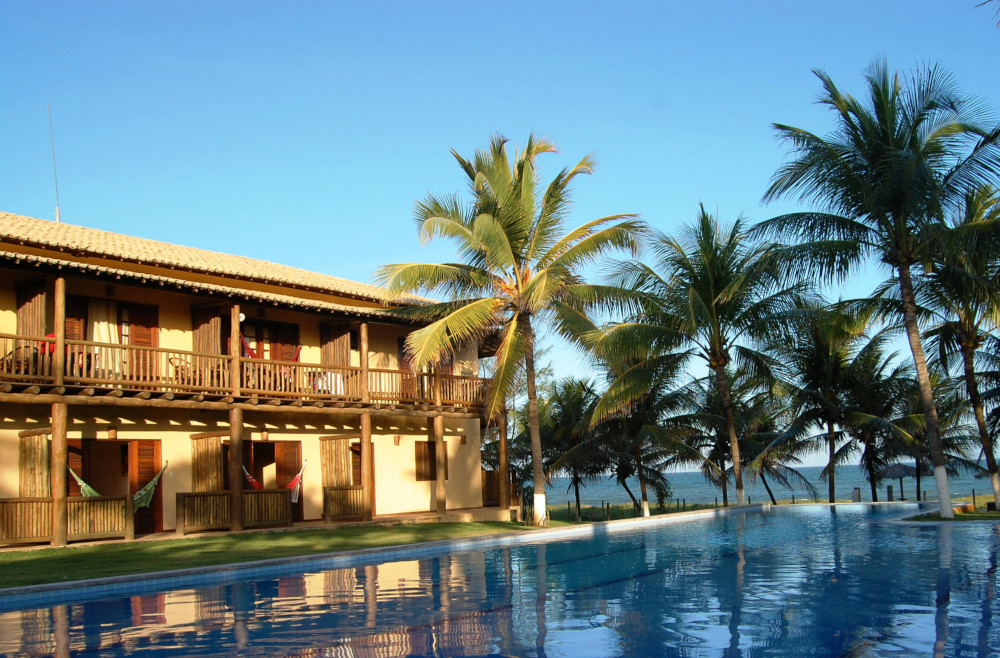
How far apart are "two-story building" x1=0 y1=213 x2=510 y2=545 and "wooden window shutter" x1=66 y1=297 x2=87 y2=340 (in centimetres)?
4

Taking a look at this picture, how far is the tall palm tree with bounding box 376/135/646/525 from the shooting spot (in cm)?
1805

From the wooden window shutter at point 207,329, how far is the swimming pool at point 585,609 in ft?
22.4

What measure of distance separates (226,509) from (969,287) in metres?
15.0

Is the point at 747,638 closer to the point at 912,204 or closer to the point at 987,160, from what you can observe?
the point at 912,204

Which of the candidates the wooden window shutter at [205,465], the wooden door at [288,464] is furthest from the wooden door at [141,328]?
the wooden door at [288,464]

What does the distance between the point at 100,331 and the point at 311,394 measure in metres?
4.30

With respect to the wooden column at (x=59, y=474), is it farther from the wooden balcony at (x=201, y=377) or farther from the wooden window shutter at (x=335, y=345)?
the wooden window shutter at (x=335, y=345)

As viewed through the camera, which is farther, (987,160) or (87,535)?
(987,160)

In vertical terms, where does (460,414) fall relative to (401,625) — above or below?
above

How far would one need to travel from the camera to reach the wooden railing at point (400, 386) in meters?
20.2

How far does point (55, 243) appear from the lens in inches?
604

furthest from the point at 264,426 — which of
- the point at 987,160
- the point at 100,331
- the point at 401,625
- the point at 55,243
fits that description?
the point at 987,160

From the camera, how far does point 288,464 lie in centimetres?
1969

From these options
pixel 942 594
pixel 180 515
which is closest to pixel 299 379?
pixel 180 515
